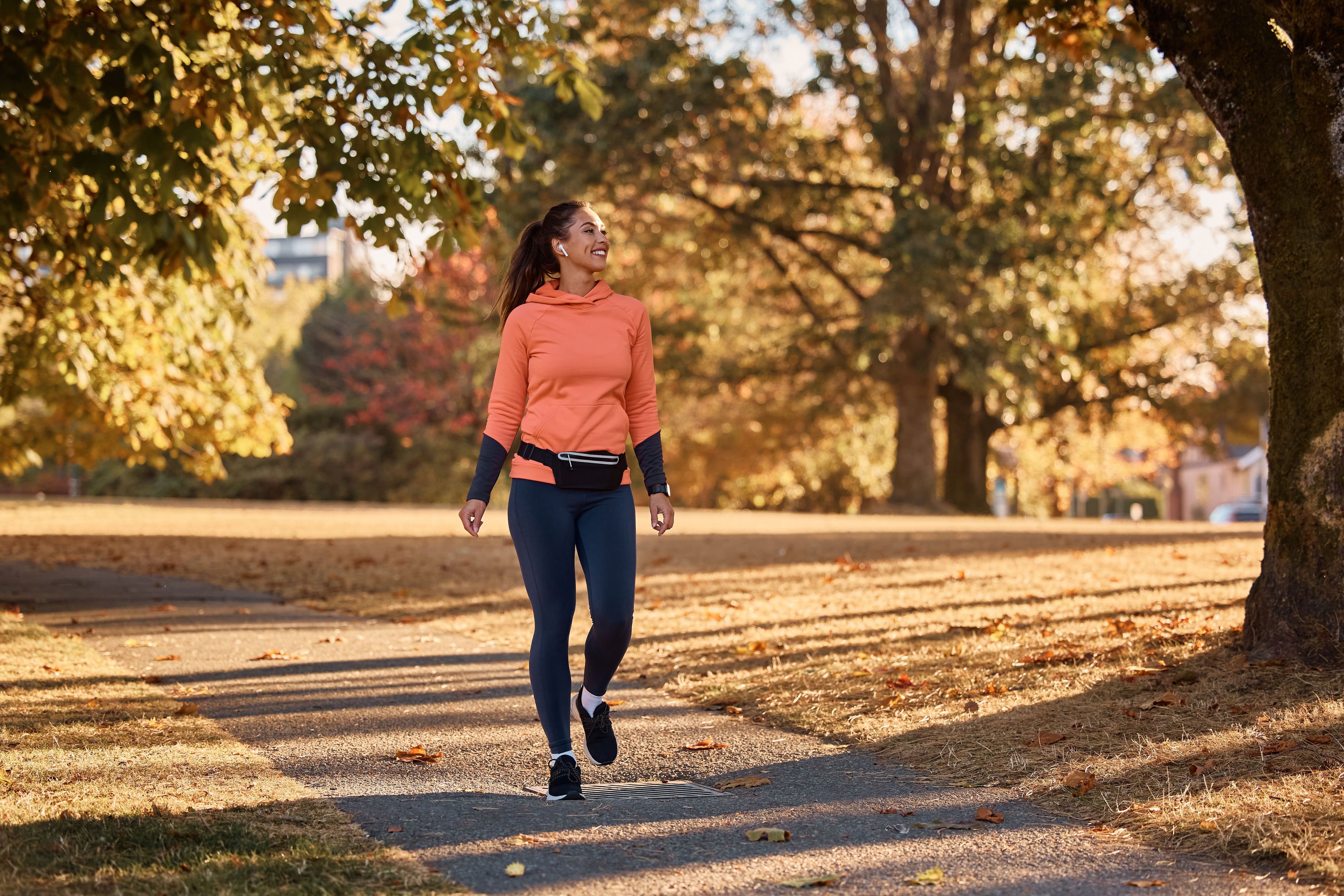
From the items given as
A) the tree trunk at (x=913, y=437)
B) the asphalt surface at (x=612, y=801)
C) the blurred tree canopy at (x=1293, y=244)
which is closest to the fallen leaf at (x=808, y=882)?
the asphalt surface at (x=612, y=801)

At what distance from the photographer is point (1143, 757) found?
4.82 meters

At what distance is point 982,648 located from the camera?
7.34 metres

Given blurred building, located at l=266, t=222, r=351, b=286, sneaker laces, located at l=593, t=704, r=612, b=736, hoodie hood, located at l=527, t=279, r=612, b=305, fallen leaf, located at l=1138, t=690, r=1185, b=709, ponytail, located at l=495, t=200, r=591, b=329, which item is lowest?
fallen leaf, located at l=1138, t=690, r=1185, b=709

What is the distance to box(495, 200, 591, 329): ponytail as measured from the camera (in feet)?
15.0

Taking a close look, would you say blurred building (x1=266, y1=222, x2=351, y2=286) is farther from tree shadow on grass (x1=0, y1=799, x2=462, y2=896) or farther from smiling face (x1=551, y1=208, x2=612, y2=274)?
tree shadow on grass (x1=0, y1=799, x2=462, y2=896)

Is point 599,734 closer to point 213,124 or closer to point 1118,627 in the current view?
point 1118,627

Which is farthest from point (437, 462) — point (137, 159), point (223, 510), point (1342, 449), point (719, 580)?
point (1342, 449)

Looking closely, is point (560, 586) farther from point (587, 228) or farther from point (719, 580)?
point (719, 580)

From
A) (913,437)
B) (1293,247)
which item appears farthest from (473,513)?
(913,437)

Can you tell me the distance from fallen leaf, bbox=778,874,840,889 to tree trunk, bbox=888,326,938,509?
70.7 feet

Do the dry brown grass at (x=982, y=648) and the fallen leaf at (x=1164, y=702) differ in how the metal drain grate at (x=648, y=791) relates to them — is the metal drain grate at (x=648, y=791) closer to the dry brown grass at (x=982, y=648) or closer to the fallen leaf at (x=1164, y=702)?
the dry brown grass at (x=982, y=648)

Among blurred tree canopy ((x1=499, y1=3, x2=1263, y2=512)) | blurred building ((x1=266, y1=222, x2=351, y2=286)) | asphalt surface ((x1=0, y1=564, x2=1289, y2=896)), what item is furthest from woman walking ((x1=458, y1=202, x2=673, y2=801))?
blurred building ((x1=266, y1=222, x2=351, y2=286))

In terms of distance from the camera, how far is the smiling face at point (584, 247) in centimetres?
448

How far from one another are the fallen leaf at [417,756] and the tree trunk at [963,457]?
74.6 feet
